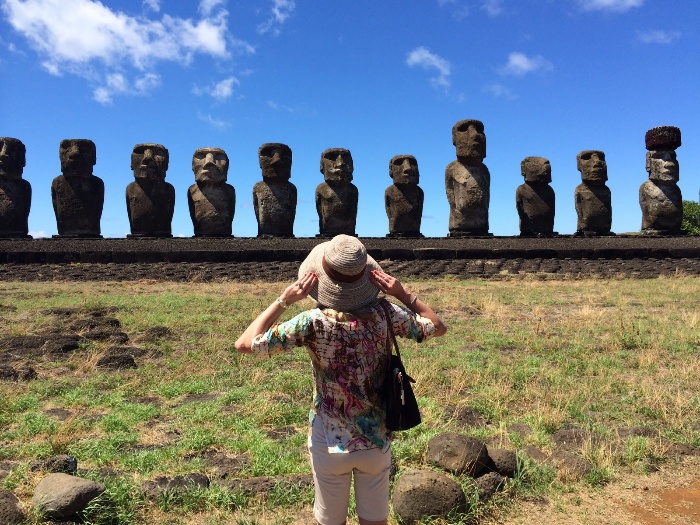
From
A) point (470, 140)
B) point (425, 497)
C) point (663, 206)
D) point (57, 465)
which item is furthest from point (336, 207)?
point (425, 497)

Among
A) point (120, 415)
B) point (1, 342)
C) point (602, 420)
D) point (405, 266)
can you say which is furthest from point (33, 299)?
point (602, 420)

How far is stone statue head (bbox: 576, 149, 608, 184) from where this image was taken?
20875 millimetres

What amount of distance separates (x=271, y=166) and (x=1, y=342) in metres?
12.6

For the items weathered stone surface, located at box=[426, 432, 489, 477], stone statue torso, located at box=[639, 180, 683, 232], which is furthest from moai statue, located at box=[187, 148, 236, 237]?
weathered stone surface, located at box=[426, 432, 489, 477]

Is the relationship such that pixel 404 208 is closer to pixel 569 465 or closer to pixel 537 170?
pixel 537 170

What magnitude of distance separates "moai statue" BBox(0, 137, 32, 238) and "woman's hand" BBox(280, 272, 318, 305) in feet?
61.5

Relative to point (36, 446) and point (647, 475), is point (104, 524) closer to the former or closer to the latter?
point (36, 446)

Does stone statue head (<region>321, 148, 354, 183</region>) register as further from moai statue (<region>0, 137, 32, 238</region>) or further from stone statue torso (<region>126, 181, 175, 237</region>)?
moai statue (<region>0, 137, 32, 238</region>)

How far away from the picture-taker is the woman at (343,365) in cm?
254

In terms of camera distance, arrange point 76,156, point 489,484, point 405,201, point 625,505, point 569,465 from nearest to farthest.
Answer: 1. point 625,505
2. point 489,484
3. point 569,465
4. point 76,156
5. point 405,201

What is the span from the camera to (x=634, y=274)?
1434 centimetres

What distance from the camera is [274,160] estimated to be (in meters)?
19.0

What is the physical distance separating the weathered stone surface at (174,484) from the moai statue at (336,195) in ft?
50.7

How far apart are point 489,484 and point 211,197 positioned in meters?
16.5
